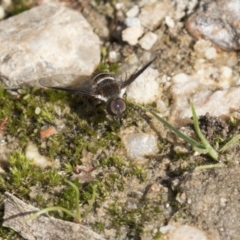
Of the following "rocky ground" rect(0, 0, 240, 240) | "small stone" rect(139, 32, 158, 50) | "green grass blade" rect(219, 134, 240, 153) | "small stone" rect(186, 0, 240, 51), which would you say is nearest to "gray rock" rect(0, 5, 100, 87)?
"rocky ground" rect(0, 0, 240, 240)

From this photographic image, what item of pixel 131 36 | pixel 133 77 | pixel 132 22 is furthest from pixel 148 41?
pixel 133 77

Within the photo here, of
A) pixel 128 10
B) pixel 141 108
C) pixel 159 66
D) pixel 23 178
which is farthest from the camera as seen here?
pixel 128 10

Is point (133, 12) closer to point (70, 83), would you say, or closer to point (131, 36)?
point (131, 36)

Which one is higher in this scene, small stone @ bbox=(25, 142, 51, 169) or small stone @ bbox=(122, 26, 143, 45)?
small stone @ bbox=(122, 26, 143, 45)

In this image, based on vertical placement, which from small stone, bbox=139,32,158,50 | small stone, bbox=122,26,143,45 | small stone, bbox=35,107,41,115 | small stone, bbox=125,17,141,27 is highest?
small stone, bbox=125,17,141,27

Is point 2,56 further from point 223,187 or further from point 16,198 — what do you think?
point 223,187

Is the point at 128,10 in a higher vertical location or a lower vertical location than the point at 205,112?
higher

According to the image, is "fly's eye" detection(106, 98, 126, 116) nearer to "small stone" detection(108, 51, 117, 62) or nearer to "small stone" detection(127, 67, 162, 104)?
"small stone" detection(127, 67, 162, 104)

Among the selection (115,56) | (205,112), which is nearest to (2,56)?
(115,56)
